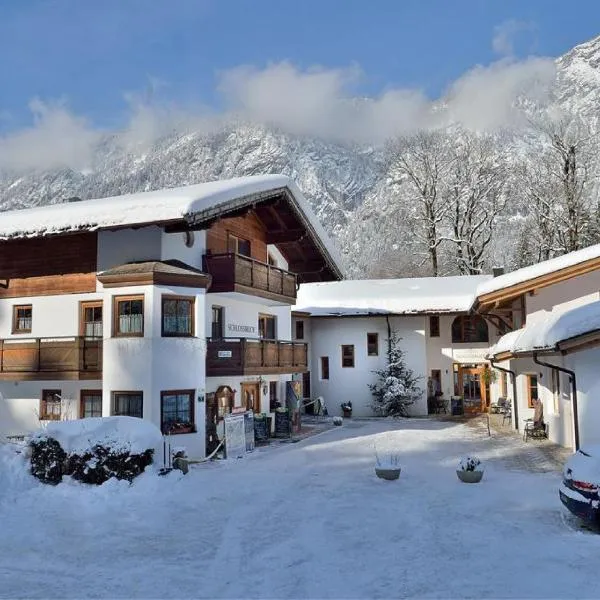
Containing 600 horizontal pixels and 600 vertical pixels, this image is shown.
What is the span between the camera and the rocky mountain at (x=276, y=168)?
7788 centimetres

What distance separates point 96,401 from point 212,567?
11.6 metres

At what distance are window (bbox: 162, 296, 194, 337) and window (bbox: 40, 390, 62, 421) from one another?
4429 mm

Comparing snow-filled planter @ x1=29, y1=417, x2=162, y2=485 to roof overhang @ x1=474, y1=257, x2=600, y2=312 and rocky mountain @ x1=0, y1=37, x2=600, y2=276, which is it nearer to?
roof overhang @ x1=474, y1=257, x2=600, y2=312

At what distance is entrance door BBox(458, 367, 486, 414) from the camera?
1227 inches

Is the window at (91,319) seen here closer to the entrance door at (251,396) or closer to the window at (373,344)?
the entrance door at (251,396)

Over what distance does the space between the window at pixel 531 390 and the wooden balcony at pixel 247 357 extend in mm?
8433

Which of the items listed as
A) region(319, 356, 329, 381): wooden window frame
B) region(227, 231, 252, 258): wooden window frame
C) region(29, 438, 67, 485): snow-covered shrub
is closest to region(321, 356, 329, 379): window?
region(319, 356, 329, 381): wooden window frame

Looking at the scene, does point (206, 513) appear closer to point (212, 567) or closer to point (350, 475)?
point (212, 567)

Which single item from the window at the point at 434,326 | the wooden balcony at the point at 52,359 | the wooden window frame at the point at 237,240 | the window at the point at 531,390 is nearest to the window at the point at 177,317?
the wooden balcony at the point at 52,359

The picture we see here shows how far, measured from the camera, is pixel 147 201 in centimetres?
1795

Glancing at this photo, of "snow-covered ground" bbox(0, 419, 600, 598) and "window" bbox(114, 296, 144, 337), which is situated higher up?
"window" bbox(114, 296, 144, 337)

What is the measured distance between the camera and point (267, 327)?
2581 centimetres

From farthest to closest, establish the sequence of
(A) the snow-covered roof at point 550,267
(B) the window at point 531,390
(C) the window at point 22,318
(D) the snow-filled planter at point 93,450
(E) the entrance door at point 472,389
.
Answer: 1. (E) the entrance door at point 472,389
2. (B) the window at point 531,390
3. (C) the window at point 22,318
4. (A) the snow-covered roof at point 550,267
5. (D) the snow-filled planter at point 93,450

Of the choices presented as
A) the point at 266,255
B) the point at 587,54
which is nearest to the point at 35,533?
the point at 266,255
